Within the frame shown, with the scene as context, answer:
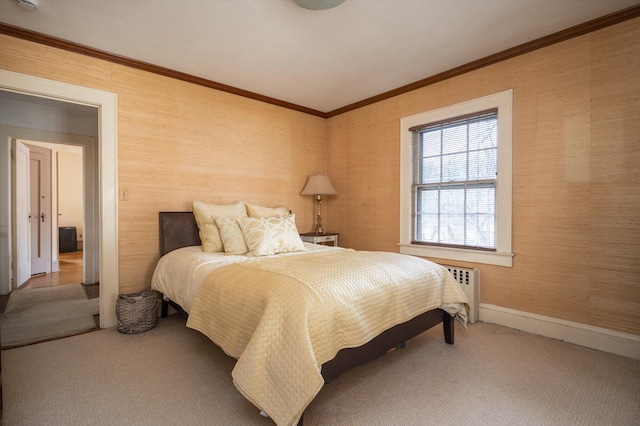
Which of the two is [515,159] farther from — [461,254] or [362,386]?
[362,386]

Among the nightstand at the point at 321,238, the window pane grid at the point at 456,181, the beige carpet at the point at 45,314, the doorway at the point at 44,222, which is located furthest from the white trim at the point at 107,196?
the window pane grid at the point at 456,181

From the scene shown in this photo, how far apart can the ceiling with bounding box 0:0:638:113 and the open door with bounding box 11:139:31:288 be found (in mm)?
2627

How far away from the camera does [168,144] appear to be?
10.5 ft

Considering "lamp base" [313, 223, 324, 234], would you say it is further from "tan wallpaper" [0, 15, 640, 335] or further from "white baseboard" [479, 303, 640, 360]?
"white baseboard" [479, 303, 640, 360]

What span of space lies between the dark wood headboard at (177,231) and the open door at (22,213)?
2734 mm

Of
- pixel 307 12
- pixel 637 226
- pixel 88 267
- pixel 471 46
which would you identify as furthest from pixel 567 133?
pixel 88 267

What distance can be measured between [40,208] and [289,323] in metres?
5.80

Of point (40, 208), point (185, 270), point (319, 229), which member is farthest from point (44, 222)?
point (319, 229)

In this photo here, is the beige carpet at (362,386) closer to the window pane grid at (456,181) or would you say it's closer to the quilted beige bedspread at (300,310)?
the quilted beige bedspread at (300,310)

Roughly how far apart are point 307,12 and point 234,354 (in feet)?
7.79

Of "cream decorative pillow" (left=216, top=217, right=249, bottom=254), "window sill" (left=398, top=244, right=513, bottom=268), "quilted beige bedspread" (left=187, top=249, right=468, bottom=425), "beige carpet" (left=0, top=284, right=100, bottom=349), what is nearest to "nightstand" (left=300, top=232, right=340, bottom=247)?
"window sill" (left=398, top=244, right=513, bottom=268)

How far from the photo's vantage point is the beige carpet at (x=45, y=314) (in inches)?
106

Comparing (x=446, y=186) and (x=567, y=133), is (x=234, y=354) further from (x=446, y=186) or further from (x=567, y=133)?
(x=567, y=133)

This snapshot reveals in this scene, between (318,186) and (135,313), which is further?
(318,186)
